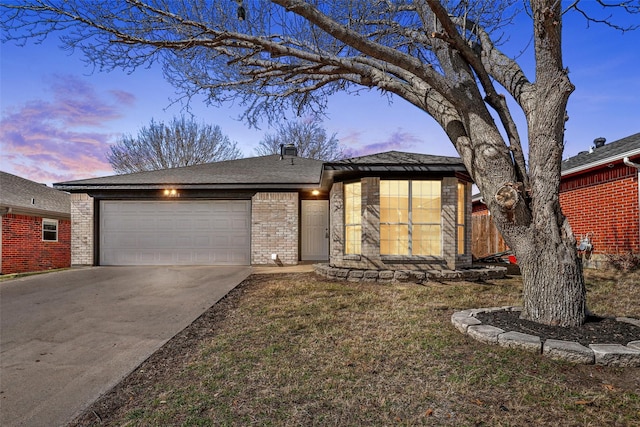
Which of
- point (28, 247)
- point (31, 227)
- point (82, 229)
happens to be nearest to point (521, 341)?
point (82, 229)

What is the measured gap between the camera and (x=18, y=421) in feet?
8.06

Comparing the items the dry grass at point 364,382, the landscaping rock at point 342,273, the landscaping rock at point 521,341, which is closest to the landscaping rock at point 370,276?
the landscaping rock at point 342,273

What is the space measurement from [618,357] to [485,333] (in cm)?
104

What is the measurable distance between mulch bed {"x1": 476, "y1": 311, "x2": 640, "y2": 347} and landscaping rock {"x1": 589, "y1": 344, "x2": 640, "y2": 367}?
19 cm

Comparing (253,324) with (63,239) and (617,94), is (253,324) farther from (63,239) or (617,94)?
(63,239)

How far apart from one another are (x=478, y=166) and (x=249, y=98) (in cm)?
420

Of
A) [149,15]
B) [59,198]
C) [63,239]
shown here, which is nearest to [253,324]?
[149,15]

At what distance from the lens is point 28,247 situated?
13.9m

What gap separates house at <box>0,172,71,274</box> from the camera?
13.1 metres

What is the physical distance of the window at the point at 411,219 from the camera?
8.35m

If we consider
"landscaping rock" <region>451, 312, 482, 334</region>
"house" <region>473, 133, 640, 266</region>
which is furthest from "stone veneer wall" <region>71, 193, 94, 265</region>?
"house" <region>473, 133, 640, 266</region>

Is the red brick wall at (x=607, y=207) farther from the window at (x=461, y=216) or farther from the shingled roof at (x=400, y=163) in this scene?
the shingled roof at (x=400, y=163)

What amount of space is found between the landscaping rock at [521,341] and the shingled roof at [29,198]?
16383mm

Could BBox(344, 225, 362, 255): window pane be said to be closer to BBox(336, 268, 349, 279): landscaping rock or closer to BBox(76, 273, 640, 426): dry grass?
BBox(336, 268, 349, 279): landscaping rock
